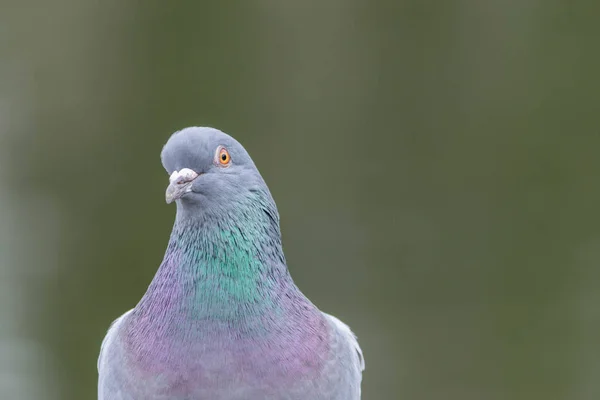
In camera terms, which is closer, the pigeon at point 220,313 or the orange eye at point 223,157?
the pigeon at point 220,313

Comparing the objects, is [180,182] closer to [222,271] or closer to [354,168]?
[222,271]

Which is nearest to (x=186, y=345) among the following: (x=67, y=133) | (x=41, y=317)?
(x=41, y=317)

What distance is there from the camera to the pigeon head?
3406 mm

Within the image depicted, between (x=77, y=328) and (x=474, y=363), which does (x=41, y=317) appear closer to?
(x=77, y=328)

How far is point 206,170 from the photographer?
3463 millimetres

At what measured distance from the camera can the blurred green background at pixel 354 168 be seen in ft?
28.1

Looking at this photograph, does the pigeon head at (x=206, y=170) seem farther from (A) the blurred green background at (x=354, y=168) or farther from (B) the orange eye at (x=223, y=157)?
(A) the blurred green background at (x=354, y=168)

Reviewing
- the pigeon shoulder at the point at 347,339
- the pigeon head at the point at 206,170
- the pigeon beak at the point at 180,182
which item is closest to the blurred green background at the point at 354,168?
the pigeon shoulder at the point at 347,339

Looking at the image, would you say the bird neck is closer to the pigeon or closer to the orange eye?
the pigeon

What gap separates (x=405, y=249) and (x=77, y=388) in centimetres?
322

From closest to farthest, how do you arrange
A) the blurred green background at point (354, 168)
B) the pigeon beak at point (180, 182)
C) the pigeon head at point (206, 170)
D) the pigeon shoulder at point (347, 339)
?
the pigeon beak at point (180, 182) → the pigeon head at point (206, 170) → the pigeon shoulder at point (347, 339) → the blurred green background at point (354, 168)

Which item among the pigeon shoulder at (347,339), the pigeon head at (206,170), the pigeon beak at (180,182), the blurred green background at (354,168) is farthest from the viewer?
the blurred green background at (354,168)

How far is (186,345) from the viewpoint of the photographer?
132 inches

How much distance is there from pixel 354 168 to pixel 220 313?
742 cm
